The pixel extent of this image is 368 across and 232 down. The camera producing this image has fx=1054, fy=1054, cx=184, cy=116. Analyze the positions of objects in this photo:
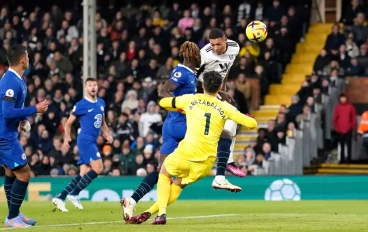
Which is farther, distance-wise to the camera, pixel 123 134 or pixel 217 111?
pixel 123 134

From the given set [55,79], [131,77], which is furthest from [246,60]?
[55,79]

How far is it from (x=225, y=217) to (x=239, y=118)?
10.0 ft

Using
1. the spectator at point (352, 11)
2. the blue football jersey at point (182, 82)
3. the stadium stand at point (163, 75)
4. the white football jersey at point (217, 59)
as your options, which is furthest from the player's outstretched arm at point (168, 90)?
the spectator at point (352, 11)

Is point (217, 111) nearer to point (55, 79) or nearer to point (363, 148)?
point (363, 148)

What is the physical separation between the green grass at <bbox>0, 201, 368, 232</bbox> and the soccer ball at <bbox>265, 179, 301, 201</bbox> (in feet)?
11.7

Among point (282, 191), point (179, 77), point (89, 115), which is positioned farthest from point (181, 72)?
point (282, 191)

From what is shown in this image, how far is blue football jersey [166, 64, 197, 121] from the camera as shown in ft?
45.0

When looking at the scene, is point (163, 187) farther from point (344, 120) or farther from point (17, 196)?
point (344, 120)

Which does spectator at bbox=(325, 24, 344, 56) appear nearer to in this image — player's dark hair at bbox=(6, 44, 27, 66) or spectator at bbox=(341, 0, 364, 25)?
spectator at bbox=(341, 0, 364, 25)

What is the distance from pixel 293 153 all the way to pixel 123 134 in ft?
15.2

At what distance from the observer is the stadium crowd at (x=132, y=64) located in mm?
26203

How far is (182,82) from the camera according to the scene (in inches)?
541

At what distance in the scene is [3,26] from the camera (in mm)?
32625

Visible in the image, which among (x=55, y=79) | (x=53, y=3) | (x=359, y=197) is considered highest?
(x=53, y=3)
